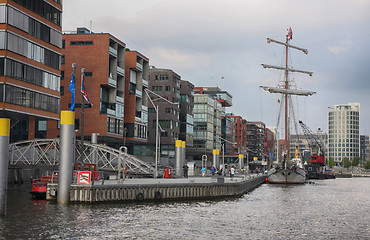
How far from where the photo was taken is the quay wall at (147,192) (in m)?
46.4

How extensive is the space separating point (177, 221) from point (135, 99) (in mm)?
75970

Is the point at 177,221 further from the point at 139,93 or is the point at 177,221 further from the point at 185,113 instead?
the point at 185,113

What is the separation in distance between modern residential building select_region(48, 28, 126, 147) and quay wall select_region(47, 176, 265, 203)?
145ft

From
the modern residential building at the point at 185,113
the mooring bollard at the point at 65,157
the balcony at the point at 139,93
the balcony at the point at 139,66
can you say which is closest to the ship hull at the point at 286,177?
the balcony at the point at 139,93

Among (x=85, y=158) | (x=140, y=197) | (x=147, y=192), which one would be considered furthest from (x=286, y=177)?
(x=140, y=197)

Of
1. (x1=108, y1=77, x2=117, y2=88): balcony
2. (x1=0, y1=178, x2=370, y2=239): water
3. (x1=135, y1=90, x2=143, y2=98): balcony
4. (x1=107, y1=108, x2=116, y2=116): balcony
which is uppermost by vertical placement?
(x1=108, y1=77, x2=117, y2=88): balcony

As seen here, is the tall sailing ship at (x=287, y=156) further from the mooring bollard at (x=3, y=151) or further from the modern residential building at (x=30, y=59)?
the mooring bollard at (x=3, y=151)

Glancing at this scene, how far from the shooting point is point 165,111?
139 metres

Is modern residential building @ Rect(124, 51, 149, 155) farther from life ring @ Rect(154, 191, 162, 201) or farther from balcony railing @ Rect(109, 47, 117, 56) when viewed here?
life ring @ Rect(154, 191, 162, 201)

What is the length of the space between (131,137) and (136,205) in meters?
63.4

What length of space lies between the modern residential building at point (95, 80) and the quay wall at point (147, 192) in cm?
4409

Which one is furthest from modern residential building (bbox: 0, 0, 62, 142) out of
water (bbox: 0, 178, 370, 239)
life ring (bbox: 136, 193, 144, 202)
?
life ring (bbox: 136, 193, 144, 202)

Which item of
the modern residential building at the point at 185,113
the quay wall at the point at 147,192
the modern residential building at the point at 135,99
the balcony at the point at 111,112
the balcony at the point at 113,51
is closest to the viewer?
the quay wall at the point at 147,192

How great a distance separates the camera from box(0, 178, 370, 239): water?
3250 centimetres
